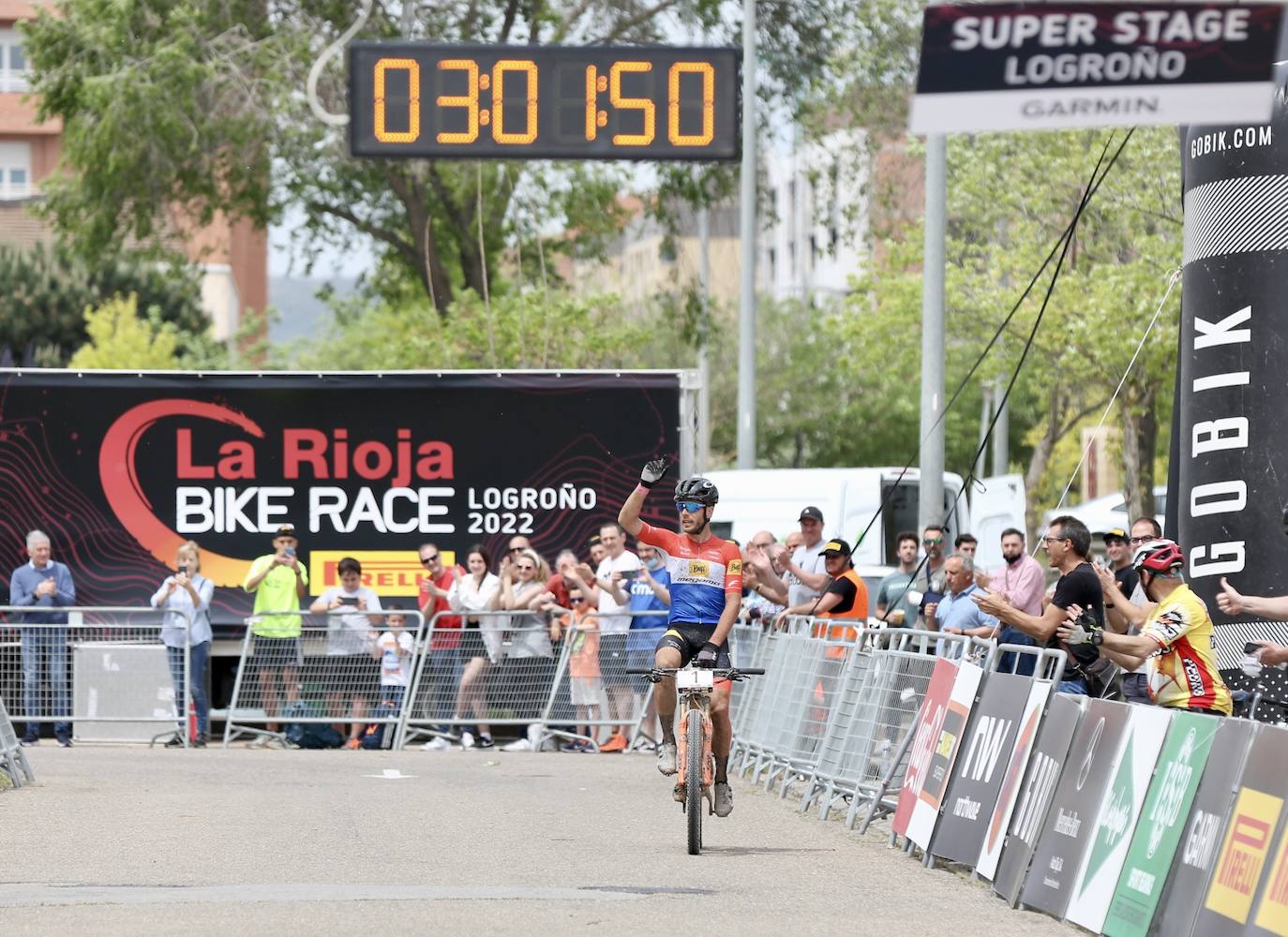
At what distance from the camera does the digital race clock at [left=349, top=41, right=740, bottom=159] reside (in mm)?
14305

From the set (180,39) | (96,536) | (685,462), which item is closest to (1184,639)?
(685,462)

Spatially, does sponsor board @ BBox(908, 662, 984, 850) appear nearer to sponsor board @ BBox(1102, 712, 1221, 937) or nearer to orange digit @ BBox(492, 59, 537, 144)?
sponsor board @ BBox(1102, 712, 1221, 937)

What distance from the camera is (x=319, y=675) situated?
20.8 meters

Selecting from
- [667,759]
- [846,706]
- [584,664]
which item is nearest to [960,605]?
[846,706]

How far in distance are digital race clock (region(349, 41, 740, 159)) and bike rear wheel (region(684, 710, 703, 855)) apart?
13.4 ft

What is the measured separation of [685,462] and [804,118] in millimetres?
12655

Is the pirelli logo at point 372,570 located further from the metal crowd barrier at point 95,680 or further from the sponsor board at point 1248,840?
the sponsor board at point 1248,840

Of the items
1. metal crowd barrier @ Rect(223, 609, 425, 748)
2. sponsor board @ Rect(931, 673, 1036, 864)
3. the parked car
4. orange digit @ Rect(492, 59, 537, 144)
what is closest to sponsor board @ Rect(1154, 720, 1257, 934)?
sponsor board @ Rect(931, 673, 1036, 864)

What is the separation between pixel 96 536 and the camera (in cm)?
2188

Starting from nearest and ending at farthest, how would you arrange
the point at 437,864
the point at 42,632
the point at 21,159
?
the point at 437,864, the point at 42,632, the point at 21,159

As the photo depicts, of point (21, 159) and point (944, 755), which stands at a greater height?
point (21, 159)

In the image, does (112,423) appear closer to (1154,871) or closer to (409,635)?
(409,635)

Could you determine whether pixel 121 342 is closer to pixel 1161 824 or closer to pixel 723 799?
pixel 723 799

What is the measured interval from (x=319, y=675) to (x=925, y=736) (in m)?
9.31
